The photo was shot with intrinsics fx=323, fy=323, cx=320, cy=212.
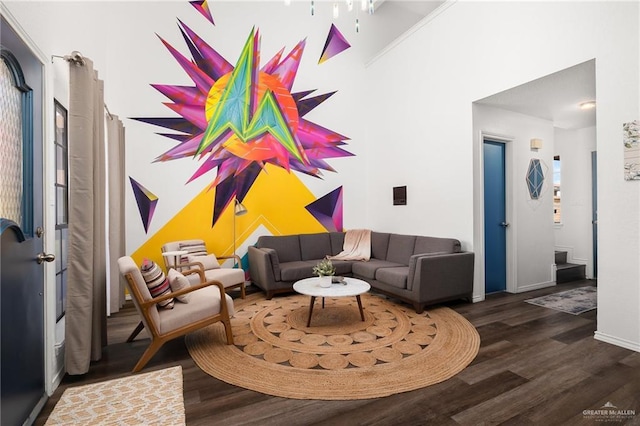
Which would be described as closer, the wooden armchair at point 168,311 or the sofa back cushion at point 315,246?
the wooden armchair at point 168,311

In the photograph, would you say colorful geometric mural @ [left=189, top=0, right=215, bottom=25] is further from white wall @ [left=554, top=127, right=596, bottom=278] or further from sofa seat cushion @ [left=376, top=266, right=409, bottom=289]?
white wall @ [left=554, top=127, right=596, bottom=278]

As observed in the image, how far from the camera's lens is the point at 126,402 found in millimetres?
2109

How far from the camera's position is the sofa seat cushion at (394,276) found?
13.1 ft

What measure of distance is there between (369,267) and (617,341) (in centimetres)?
266

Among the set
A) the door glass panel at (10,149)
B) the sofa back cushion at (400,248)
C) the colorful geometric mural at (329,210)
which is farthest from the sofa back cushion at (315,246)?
the door glass panel at (10,149)

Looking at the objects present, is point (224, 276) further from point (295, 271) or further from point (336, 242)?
point (336, 242)

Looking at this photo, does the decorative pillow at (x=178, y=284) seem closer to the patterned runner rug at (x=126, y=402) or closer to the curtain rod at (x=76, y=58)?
the patterned runner rug at (x=126, y=402)

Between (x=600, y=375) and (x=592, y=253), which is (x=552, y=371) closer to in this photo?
(x=600, y=375)

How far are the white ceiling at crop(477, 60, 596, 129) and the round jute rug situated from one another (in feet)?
9.12

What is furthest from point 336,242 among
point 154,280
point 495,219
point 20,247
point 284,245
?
point 20,247

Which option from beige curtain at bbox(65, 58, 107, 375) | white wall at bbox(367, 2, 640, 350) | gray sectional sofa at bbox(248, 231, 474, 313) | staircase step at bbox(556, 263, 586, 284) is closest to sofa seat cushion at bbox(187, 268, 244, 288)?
gray sectional sofa at bbox(248, 231, 474, 313)

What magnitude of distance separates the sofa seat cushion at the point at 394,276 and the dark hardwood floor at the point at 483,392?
3.62 feet

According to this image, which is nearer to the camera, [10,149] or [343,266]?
[10,149]

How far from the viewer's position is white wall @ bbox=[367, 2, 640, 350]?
2850mm
